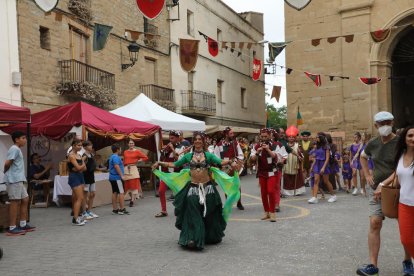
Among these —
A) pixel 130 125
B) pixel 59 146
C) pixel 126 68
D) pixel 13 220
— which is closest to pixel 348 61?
pixel 126 68

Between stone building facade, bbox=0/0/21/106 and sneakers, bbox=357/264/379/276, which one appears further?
stone building facade, bbox=0/0/21/106

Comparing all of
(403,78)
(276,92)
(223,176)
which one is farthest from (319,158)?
(403,78)

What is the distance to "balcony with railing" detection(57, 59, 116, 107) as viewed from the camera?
15656 millimetres

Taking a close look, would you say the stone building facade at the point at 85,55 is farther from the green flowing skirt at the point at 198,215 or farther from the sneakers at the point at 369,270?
the sneakers at the point at 369,270

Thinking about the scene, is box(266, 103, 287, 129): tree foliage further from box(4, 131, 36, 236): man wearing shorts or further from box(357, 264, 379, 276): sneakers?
box(357, 264, 379, 276): sneakers

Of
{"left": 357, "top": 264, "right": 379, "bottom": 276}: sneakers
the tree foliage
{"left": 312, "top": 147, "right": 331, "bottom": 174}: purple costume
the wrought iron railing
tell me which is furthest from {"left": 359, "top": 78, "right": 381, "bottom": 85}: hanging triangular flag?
the tree foliage

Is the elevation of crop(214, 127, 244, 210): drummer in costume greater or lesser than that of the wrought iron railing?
lesser

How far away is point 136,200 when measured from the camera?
41.4 ft

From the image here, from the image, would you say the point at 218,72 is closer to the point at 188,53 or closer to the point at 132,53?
the point at 132,53

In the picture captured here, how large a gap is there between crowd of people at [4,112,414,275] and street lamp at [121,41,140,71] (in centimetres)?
771

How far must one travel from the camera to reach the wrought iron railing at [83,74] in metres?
15.7

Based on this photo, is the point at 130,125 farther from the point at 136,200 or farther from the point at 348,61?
the point at 348,61

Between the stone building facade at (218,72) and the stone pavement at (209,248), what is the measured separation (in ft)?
45.6

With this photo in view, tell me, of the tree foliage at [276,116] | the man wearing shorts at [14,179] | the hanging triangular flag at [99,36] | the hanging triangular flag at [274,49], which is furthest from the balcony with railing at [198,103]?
the tree foliage at [276,116]
